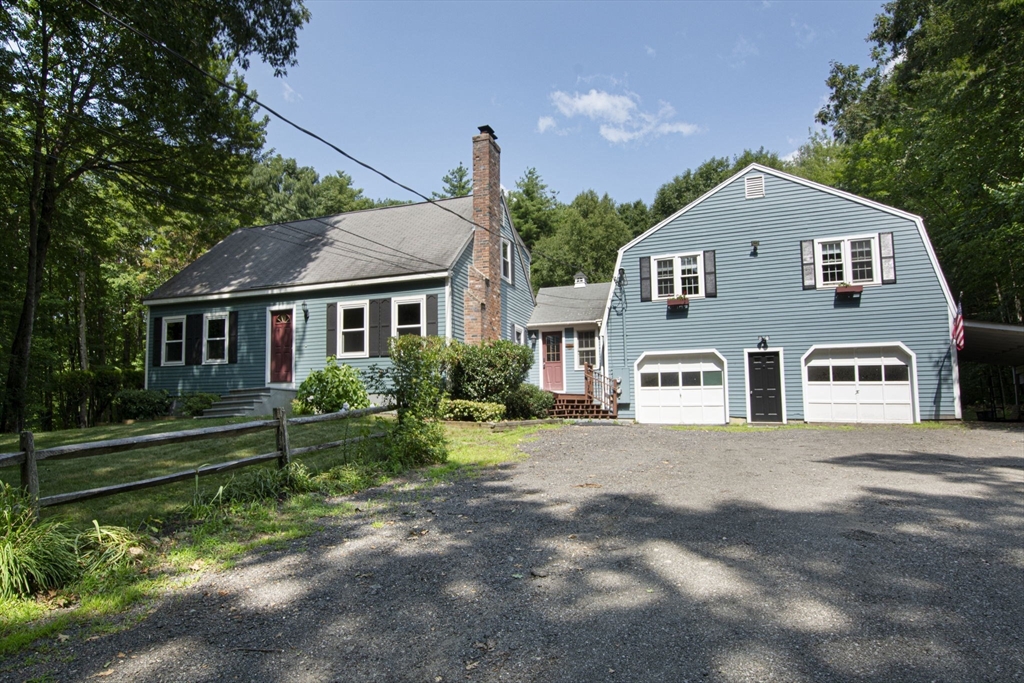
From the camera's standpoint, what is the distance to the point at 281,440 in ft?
21.3

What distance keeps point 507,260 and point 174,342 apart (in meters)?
11.3

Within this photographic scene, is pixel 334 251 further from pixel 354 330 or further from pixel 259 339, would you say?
pixel 259 339

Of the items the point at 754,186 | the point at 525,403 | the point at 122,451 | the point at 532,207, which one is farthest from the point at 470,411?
the point at 532,207

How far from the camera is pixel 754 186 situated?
16.9 m

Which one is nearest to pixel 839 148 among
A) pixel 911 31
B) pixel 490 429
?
pixel 911 31

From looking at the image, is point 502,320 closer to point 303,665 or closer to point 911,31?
point 303,665

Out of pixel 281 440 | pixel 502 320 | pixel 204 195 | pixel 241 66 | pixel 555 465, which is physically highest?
pixel 241 66

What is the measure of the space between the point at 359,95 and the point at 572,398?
33.9 feet

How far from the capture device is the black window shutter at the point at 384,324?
15907 mm

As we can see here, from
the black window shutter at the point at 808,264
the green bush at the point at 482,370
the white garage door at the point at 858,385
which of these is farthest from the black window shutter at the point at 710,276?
the green bush at the point at 482,370

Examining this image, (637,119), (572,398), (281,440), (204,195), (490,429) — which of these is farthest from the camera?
(637,119)

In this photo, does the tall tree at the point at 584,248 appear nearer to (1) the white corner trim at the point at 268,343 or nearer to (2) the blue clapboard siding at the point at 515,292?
(2) the blue clapboard siding at the point at 515,292

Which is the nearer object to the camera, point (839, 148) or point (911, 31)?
point (911, 31)

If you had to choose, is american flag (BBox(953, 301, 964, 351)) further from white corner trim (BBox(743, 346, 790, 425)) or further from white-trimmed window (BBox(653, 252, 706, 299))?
white-trimmed window (BBox(653, 252, 706, 299))
